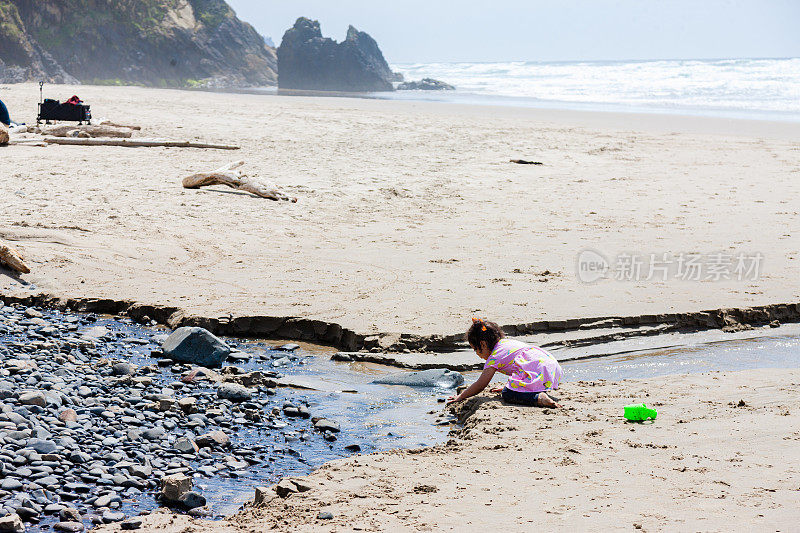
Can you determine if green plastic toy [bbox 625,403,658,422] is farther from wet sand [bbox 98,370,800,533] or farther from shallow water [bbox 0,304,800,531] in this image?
shallow water [bbox 0,304,800,531]

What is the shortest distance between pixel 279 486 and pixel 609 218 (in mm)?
7601

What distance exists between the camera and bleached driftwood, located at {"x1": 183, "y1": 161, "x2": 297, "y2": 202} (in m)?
11.1

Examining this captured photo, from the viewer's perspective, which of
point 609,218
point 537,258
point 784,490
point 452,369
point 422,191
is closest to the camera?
point 784,490

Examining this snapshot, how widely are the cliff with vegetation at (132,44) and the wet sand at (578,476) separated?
204 feet

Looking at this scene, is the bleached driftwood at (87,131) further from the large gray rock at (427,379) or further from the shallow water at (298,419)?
the large gray rock at (427,379)

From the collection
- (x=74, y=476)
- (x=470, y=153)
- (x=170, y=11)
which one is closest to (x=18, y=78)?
(x=170, y=11)

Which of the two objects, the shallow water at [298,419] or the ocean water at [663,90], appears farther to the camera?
the ocean water at [663,90]

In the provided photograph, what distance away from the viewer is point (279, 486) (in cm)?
→ 403

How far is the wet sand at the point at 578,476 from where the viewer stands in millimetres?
3514

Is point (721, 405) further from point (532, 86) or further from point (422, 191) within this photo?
point (532, 86)

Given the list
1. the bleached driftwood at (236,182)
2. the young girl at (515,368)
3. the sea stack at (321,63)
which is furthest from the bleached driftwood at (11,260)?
the sea stack at (321,63)

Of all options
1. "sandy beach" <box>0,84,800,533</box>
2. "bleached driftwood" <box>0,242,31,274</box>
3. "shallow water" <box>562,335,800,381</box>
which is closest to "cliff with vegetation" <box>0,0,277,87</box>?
"sandy beach" <box>0,84,800,533</box>

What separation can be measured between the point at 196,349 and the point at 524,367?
8.26ft

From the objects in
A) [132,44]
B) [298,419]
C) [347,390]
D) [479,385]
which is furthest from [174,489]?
[132,44]
